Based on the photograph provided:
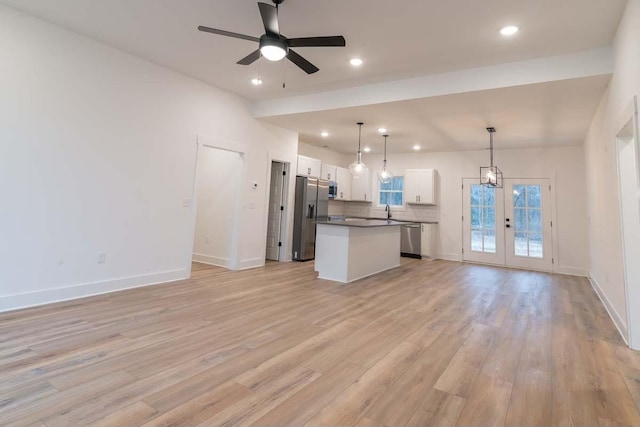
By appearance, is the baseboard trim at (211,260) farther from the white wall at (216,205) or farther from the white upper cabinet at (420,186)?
the white upper cabinet at (420,186)

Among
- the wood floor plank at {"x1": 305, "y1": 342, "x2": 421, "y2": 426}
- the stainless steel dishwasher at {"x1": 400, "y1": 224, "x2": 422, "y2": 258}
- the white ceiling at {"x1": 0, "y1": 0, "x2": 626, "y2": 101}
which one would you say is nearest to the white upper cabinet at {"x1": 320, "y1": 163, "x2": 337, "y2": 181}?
the stainless steel dishwasher at {"x1": 400, "y1": 224, "x2": 422, "y2": 258}

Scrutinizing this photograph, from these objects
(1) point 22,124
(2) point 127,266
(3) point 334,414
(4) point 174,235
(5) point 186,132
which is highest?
(5) point 186,132

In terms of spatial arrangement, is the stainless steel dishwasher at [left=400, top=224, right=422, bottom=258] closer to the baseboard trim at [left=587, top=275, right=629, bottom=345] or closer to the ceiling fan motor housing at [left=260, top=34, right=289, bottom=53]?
the baseboard trim at [left=587, top=275, right=629, bottom=345]

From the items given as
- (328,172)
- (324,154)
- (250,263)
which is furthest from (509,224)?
(250,263)

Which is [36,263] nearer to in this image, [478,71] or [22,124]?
[22,124]

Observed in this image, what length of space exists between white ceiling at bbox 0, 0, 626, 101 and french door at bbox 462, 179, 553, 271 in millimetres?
4466

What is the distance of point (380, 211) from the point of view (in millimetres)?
9117

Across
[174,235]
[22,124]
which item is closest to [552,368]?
[174,235]

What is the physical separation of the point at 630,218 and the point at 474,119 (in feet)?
9.26

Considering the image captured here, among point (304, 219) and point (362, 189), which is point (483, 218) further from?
point (304, 219)

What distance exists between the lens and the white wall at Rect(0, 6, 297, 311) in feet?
10.5

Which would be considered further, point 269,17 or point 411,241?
point 411,241

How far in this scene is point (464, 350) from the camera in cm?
261

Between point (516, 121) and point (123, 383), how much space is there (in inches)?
243
